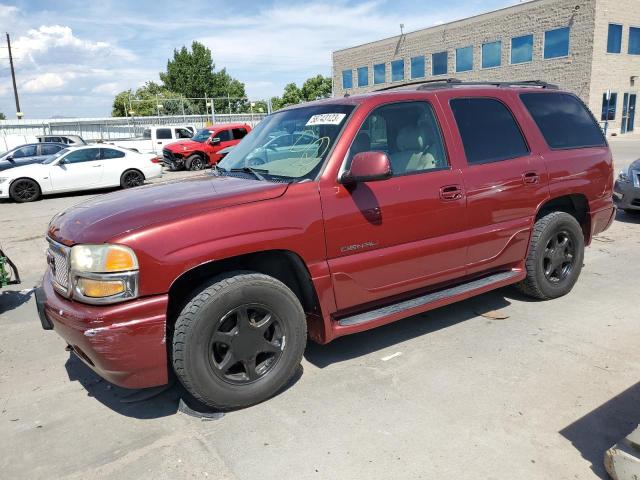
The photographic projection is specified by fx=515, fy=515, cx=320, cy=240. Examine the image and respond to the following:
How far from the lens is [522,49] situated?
118 feet

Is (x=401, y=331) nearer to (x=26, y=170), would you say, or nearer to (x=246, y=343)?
(x=246, y=343)

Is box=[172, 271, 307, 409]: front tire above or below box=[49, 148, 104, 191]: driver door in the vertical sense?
below

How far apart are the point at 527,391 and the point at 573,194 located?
7.53 feet

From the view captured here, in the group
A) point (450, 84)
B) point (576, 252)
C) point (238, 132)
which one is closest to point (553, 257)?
point (576, 252)

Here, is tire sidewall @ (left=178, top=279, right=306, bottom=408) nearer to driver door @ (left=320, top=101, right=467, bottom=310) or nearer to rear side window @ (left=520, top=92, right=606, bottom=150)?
driver door @ (left=320, top=101, right=467, bottom=310)

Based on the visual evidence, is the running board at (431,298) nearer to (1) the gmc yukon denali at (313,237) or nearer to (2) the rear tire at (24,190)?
(1) the gmc yukon denali at (313,237)

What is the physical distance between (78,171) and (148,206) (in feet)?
42.3

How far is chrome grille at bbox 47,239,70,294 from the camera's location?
3.01 metres

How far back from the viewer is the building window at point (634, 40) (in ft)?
111

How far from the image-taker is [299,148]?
375 centimetres

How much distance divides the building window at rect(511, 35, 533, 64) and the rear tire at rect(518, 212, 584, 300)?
116ft

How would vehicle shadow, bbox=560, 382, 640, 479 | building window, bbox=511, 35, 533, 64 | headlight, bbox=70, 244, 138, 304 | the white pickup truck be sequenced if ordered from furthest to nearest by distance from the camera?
building window, bbox=511, 35, 533, 64 → the white pickup truck → headlight, bbox=70, 244, 138, 304 → vehicle shadow, bbox=560, 382, 640, 479

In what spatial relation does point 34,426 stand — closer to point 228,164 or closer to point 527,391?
point 228,164

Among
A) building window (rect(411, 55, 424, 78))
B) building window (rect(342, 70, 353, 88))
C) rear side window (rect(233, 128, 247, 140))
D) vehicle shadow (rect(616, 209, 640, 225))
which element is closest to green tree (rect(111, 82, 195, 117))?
building window (rect(342, 70, 353, 88))
